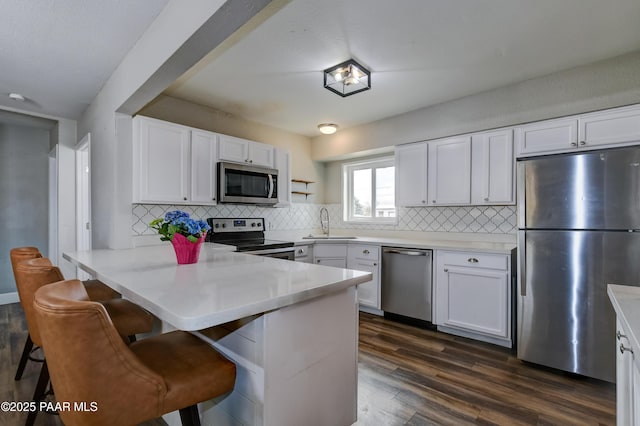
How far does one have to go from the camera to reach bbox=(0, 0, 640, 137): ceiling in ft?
5.90

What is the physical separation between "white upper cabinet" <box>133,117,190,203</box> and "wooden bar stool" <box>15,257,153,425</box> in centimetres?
119

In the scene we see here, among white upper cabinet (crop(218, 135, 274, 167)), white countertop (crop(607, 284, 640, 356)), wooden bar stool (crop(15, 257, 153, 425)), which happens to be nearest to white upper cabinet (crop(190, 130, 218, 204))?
white upper cabinet (crop(218, 135, 274, 167))

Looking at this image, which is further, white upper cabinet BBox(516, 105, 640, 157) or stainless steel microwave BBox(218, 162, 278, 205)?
stainless steel microwave BBox(218, 162, 278, 205)

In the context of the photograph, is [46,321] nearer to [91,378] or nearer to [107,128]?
[91,378]

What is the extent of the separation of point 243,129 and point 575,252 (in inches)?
138

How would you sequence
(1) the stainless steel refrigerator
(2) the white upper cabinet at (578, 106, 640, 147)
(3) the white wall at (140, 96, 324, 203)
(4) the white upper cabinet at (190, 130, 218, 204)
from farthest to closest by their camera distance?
(3) the white wall at (140, 96, 324, 203)
(4) the white upper cabinet at (190, 130, 218, 204)
(2) the white upper cabinet at (578, 106, 640, 147)
(1) the stainless steel refrigerator

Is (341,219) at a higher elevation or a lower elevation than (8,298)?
higher

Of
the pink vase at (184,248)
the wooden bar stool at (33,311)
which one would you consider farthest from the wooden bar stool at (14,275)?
the pink vase at (184,248)

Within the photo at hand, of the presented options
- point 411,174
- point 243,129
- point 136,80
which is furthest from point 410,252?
point 136,80

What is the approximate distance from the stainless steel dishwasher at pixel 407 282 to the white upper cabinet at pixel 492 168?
793mm

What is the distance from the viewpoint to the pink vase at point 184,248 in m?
1.73

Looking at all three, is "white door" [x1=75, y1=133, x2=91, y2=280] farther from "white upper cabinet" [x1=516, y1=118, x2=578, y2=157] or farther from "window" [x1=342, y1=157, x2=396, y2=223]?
"white upper cabinet" [x1=516, y1=118, x2=578, y2=157]

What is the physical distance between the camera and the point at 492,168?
2926mm

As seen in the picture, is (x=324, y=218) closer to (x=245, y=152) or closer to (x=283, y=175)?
(x=283, y=175)
